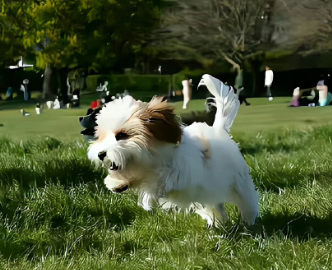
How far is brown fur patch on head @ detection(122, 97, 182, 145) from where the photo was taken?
288 centimetres

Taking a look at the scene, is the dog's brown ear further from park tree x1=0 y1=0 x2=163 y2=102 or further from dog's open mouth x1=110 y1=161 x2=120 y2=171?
park tree x1=0 y1=0 x2=163 y2=102

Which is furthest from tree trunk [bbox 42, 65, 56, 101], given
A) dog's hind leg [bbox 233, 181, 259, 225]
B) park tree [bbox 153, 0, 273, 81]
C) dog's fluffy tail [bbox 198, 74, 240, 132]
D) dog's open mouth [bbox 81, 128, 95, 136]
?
dog's hind leg [bbox 233, 181, 259, 225]

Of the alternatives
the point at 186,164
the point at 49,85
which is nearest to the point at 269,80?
the point at 49,85

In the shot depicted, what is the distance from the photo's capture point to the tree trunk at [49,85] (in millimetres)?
6672

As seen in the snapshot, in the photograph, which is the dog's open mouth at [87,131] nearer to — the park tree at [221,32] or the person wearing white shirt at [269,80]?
the park tree at [221,32]

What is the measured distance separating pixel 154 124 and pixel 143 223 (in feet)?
3.16

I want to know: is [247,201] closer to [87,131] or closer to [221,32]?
[87,131]

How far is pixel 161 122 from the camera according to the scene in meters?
2.93

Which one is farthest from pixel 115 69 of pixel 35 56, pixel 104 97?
pixel 35 56

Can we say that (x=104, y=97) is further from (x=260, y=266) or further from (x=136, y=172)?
(x=260, y=266)

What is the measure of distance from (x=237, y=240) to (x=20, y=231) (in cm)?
143

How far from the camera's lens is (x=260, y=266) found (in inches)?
105

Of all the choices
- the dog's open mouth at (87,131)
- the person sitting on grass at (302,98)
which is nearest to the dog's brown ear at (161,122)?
the dog's open mouth at (87,131)

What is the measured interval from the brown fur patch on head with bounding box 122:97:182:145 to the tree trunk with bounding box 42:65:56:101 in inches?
154
